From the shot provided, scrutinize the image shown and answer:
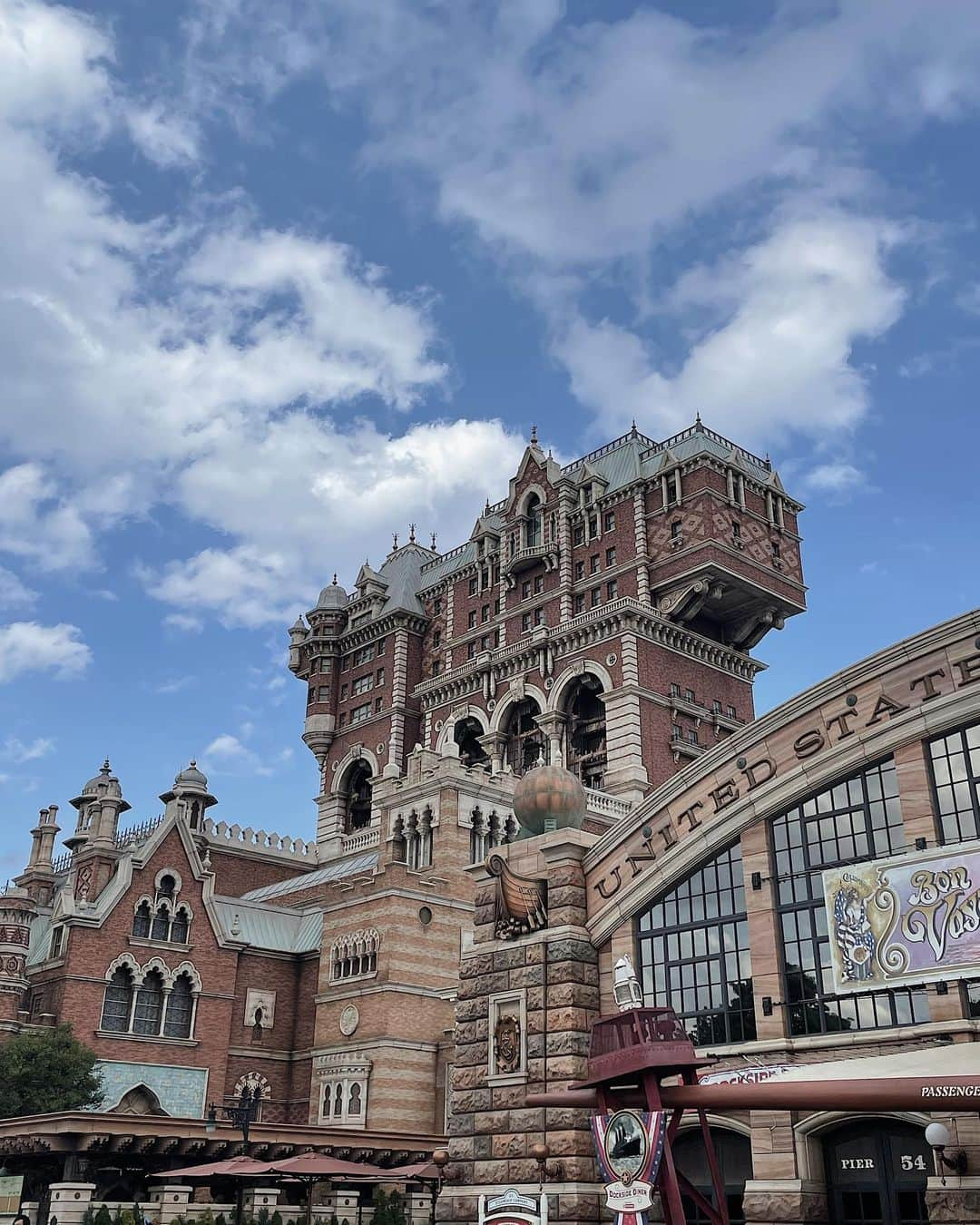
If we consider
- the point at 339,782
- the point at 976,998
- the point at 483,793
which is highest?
the point at 339,782

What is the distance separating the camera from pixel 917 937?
23.7 m

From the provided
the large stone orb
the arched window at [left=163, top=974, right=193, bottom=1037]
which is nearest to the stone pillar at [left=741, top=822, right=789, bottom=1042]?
the large stone orb

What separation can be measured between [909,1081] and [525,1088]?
13.4 m

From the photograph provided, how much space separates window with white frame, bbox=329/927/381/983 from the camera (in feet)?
161

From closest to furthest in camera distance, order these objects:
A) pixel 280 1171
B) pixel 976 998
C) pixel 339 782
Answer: pixel 976 998 → pixel 280 1171 → pixel 339 782

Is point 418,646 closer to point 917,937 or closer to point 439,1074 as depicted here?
point 439,1074

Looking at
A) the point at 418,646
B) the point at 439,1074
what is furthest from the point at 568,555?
the point at 439,1074

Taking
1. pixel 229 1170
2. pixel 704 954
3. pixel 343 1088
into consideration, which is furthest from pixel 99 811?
pixel 704 954

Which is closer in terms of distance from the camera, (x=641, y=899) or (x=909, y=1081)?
(x=909, y=1081)

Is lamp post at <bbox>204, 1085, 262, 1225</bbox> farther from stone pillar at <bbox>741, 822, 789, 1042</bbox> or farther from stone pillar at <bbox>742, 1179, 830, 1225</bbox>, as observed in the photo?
stone pillar at <bbox>741, 822, 789, 1042</bbox>

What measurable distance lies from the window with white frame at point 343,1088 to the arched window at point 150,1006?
22.8ft

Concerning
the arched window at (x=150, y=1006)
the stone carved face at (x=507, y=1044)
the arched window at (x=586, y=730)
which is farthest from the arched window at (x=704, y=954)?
the arched window at (x=586, y=730)

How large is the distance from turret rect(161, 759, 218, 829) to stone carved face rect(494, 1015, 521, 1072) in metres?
38.9

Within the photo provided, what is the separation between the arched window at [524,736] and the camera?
67500mm
